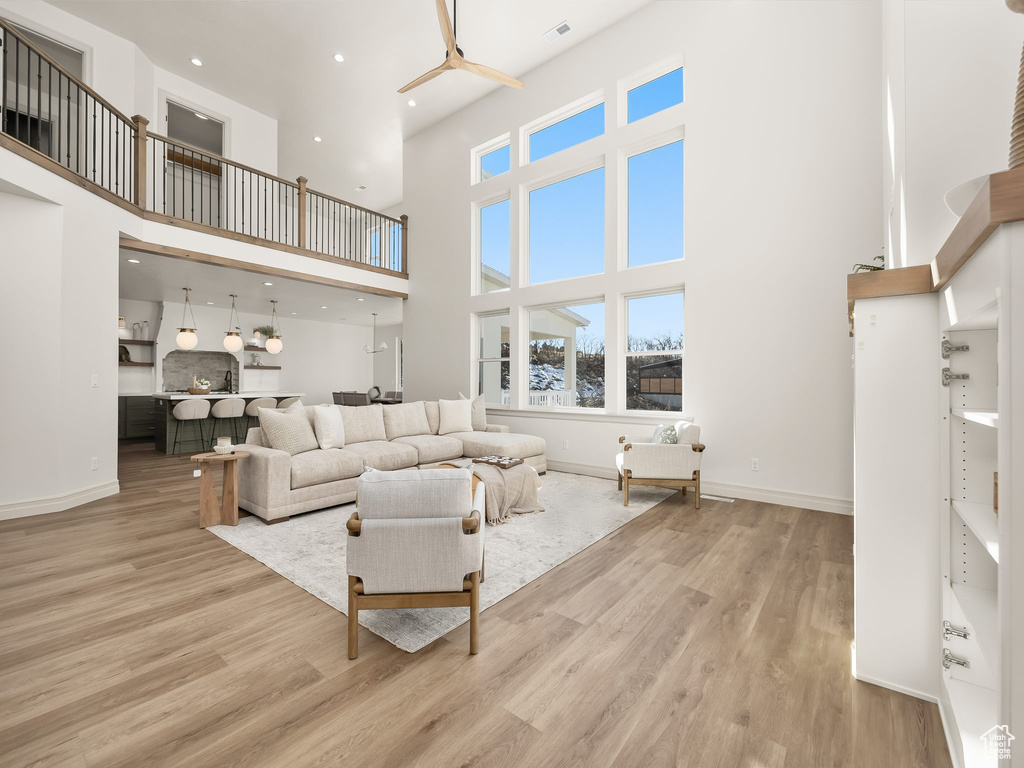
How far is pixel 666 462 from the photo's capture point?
14.0 ft

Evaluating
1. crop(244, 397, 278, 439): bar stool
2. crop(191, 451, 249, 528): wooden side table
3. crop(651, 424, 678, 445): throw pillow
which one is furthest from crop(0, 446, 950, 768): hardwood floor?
crop(244, 397, 278, 439): bar stool

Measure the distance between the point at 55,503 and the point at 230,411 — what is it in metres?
3.59

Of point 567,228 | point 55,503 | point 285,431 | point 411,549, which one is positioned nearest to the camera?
point 411,549

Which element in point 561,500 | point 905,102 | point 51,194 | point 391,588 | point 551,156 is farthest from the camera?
point 551,156

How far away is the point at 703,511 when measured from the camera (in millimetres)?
4145

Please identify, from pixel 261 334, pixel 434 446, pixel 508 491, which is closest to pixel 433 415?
pixel 434 446

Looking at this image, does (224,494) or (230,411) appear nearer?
(224,494)

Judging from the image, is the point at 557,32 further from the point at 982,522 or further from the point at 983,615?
the point at 983,615

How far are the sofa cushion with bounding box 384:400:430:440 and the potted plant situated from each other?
533cm

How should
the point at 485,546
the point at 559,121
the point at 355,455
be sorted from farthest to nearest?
the point at 559,121, the point at 355,455, the point at 485,546

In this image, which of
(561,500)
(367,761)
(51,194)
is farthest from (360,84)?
(367,761)

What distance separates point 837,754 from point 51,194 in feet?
20.9

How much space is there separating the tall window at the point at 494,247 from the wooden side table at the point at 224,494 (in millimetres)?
4434

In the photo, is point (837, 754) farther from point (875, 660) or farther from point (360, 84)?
point (360, 84)
